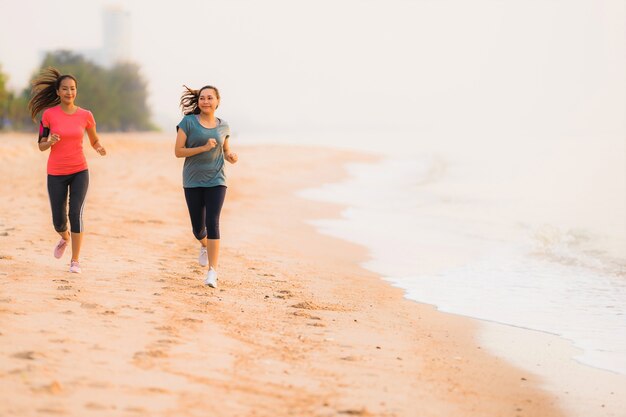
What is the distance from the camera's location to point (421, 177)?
33.8 m

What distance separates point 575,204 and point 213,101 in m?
16.2

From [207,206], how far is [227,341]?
7.06 feet

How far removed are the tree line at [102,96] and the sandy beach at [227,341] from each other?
53539 mm

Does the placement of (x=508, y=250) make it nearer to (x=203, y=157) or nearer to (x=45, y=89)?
(x=203, y=157)

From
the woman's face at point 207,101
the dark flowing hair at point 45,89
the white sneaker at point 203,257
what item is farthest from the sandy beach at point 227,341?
the woman's face at point 207,101

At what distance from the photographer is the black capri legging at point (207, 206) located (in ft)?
23.9

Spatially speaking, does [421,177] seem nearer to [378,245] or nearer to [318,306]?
[378,245]

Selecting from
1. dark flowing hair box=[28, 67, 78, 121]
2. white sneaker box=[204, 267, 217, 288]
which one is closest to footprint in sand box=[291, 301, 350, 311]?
white sneaker box=[204, 267, 217, 288]

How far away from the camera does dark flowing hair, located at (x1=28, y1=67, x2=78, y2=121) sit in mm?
7219

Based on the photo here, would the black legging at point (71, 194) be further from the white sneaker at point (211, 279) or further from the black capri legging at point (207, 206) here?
the white sneaker at point (211, 279)

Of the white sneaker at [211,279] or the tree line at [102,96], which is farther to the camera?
the tree line at [102,96]

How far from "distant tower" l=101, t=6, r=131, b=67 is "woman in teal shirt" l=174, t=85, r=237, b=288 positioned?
135 m

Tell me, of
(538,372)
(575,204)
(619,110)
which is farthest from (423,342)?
(619,110)

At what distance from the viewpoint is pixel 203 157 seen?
728cm
